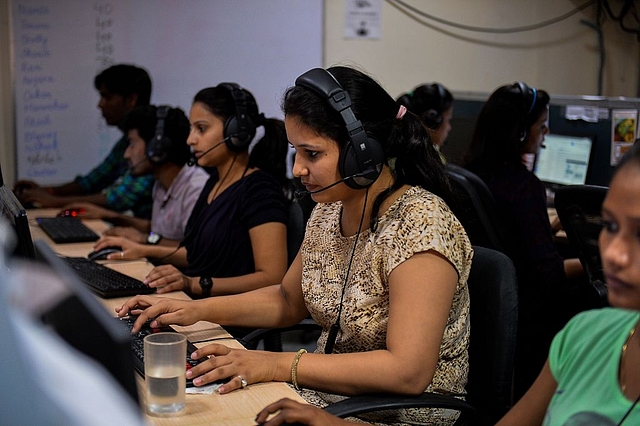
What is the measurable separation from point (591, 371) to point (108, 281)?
1.34 metres

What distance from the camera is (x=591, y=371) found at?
1045 millimetres

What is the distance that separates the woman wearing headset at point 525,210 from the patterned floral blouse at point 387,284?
1090 millimetres

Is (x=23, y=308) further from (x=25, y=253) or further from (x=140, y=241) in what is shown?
(x=140, y=241)

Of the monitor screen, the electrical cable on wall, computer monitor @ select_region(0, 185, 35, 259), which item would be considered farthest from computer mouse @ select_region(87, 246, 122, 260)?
the electrical cable on wall

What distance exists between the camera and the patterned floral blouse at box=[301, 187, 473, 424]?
4.66 feet

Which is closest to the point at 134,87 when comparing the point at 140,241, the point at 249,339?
the point at 140,241

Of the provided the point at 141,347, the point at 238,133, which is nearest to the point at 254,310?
the point at 141,347

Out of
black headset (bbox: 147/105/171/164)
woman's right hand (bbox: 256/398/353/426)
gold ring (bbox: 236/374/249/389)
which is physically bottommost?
gold ring (bbox: 236/374/249/389)

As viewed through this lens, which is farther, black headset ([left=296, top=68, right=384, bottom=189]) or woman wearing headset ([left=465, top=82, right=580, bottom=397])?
woman wearing headset ([left=465, top=82, right=580, bottom=397])

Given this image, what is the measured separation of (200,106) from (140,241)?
568mm

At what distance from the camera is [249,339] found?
1.84m

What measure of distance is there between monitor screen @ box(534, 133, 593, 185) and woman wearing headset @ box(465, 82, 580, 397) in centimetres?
72

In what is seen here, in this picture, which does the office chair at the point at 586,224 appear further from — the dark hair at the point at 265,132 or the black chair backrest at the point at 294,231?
the dark hair at the point at 265,132

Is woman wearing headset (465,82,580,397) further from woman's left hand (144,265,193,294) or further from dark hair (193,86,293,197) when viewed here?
woman's left hand (144,265,193,294)
